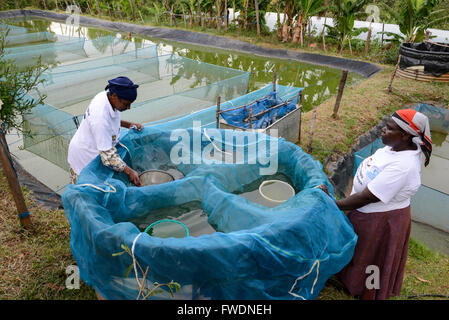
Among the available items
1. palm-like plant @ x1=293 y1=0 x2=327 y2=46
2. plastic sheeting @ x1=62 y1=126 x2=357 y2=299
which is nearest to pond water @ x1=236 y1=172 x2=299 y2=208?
plastic sheeting @ x1=62 y1=126 x2=357 y2=299

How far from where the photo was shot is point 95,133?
2521 millimetres

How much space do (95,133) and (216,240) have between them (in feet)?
4.70

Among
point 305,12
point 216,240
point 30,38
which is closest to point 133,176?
point 216,240

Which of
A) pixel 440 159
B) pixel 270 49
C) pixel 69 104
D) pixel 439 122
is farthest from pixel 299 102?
pixel 270 49

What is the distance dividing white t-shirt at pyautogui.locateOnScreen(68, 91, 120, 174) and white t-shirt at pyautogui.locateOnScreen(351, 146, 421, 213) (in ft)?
6.69

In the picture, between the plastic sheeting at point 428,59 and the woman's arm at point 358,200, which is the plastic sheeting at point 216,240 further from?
the plastic sheeting at point 428,59

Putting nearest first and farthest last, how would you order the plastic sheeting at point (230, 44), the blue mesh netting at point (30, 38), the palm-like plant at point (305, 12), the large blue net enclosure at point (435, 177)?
the large blue net enclosure at point (435, 177), the plastic sheeting at point (230, 44), the palm-like plant at point (305, 12), the blue mesh netting at point (30, 38)

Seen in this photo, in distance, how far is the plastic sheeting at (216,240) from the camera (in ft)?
5.80

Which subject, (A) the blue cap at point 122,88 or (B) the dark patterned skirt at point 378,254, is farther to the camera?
(A) the blue cap at point 122,88

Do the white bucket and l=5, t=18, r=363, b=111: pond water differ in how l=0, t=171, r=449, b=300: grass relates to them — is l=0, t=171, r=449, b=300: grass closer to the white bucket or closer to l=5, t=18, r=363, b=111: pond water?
the white bucket

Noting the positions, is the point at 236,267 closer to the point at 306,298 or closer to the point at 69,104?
the point at 306,298

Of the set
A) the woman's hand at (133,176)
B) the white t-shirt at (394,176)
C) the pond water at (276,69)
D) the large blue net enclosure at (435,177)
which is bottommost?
the large blue net enclosure at (435,177)

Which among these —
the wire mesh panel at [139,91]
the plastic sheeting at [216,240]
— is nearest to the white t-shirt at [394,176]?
the plastic sheeting at [216,240]

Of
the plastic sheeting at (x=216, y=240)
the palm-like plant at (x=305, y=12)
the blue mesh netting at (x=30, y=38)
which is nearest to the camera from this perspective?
the plastic sheeting at (x=216, y=240)
